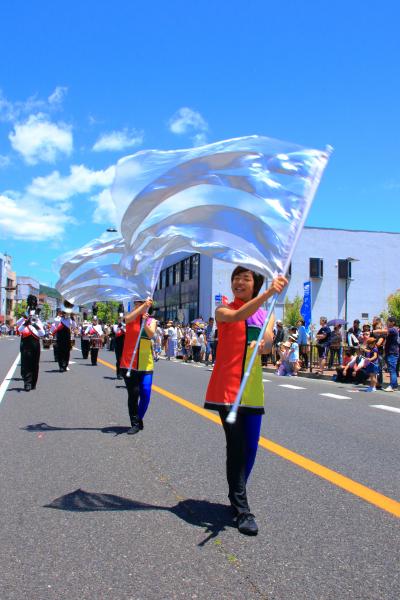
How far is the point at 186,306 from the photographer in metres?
54.0

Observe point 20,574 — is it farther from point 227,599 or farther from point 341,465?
point 341,465

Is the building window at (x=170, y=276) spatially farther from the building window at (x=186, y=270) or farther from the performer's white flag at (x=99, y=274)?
the performer's white flag at (x=99, y=274)

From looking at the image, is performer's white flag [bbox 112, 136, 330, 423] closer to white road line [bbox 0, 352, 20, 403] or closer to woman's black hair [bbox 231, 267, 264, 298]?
woman's black hair [bbox 231, 267, 264, 298]

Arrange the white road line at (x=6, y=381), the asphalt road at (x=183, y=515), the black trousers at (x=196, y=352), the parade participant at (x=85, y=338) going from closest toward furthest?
1. the asphalt road at (x=183, y=515)
2. the white road line at (x=6, y=381)
3. the parade participant at (x=85, y=338)
4. the black trousers at (x=196, y=352)

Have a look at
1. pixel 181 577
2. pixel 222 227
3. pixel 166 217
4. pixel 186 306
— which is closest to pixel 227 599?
pixel 181 577

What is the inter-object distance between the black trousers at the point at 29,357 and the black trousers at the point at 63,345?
14.1 ft

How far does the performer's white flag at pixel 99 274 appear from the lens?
7.92 m

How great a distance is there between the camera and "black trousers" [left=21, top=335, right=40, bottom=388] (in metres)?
11.7

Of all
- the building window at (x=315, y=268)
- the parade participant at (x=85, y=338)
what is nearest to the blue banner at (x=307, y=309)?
the parade participant at (x=85, y=338)

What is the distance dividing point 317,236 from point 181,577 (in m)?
46.0

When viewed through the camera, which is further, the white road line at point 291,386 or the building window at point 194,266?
the building window at point 194,266

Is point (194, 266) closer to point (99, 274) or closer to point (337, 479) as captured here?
point (99, 274)

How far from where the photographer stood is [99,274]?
8359mm

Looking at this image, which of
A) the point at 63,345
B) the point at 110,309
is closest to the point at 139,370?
the point at 63,345
